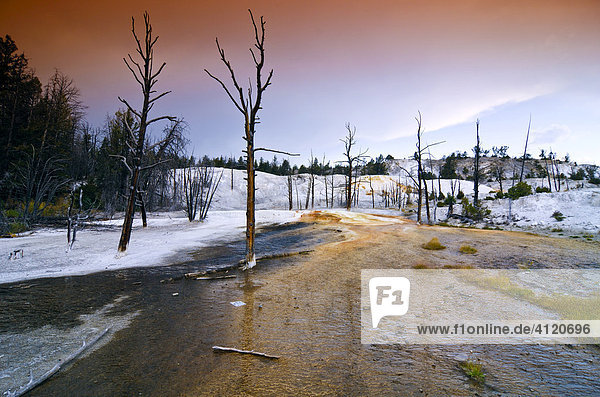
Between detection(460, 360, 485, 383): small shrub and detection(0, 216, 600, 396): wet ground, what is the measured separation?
0.06 m

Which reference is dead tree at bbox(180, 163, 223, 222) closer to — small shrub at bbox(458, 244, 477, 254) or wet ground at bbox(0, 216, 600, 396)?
wet ground at bbox(0, 216, 600, 396)

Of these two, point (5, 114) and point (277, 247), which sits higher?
point (5, 114)

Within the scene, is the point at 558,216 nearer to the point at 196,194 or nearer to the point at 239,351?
the point at 239,351

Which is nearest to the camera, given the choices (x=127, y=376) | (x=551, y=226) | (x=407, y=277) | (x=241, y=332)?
(x=127, y=376)

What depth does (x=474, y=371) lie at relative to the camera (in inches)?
129

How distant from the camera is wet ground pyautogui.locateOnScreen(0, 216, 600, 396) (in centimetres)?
311

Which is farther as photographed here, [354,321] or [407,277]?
[407,277]

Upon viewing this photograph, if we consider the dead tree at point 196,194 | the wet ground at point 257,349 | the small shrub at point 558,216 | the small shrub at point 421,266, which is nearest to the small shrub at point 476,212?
the small shrub at point 558,216

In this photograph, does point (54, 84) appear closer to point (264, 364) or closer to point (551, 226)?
point (264, 364)

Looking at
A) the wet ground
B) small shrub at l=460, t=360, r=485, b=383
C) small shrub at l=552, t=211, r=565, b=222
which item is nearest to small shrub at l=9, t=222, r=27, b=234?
the wet ground

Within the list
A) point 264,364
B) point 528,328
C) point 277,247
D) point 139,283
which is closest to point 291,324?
point 264,364

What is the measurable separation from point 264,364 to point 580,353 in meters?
4.48

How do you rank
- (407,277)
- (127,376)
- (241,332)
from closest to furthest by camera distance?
(127,376) < (241,332) < (407,277)

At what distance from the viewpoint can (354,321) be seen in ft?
16.2
